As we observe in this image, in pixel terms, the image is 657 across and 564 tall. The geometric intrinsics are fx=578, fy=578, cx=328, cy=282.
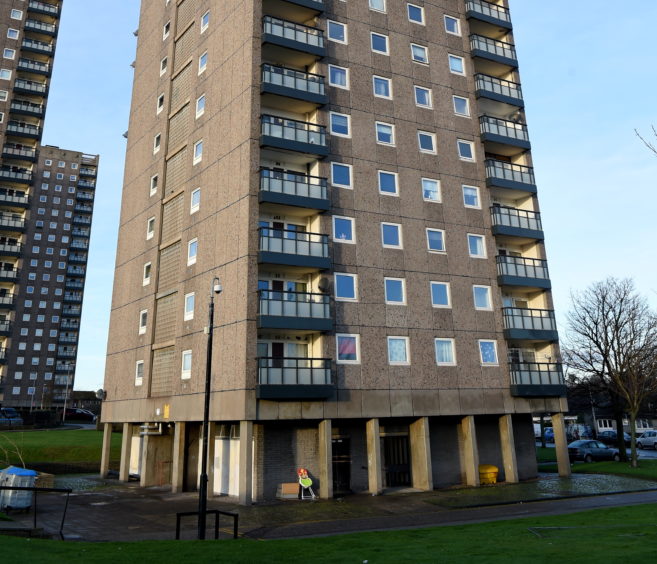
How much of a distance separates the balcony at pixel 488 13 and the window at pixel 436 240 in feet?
55.1

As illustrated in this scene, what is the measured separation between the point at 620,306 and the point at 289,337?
26796mm

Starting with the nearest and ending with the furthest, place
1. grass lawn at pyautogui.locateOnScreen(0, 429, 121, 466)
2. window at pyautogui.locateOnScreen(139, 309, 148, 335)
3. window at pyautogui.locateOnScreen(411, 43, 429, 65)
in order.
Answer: window at pyautogui.locateOnScreen(411, 43, 429, 65), window at pyautogui.locateOnScreen(139, 309, 148, 335), grass lawn at pyautogui.locateOnScreen(0, 429, 121, 466)

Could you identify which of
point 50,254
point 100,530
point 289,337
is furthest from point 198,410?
point 50,254

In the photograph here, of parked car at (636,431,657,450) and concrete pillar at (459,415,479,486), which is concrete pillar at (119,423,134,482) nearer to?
concrete pillar at (459,415,479,486)

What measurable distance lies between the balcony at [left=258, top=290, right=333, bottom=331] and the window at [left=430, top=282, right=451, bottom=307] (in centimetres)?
688

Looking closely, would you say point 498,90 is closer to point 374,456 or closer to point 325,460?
point 374,456

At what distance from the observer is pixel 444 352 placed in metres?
31.3

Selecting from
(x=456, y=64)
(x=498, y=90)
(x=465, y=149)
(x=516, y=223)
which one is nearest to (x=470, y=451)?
(x=516, y=223)

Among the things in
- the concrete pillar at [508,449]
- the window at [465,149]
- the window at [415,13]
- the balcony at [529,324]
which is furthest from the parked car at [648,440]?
the window at [415,13]

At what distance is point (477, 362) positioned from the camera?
106 ft

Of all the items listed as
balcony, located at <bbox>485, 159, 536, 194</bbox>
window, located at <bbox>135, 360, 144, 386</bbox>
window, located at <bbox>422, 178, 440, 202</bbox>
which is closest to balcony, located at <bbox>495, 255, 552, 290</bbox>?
balcony, located at <bbox>485, 159, 536, 194</bbox>

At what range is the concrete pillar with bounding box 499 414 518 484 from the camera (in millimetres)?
31906

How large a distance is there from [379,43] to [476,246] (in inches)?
535

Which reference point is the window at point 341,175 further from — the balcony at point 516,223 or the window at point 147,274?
the window at point 147,274
